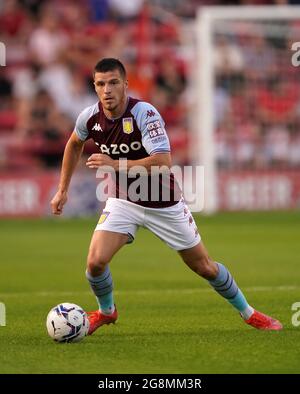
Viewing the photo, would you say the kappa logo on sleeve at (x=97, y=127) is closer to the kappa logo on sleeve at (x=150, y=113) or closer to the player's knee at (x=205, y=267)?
the kappa logo on sleeve at (x=150, y=113)

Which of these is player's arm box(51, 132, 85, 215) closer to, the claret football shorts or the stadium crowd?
the claret football shorts

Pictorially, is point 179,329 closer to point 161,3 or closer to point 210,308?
point 210,308

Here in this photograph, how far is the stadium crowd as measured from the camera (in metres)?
22.0

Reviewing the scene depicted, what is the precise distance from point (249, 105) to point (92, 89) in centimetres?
348

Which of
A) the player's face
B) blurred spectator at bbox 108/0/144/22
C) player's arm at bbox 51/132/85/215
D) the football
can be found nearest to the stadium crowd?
blurred spectator at bbox 108/0/144/22

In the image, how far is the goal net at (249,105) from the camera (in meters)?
21.3

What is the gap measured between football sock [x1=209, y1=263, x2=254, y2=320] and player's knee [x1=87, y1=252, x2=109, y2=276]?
88cm

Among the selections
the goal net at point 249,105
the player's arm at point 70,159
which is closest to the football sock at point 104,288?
the player's arm at point 70,159

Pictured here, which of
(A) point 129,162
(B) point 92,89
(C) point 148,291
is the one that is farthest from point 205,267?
(B) point 92,89

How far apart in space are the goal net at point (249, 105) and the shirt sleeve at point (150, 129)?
42.6 ft

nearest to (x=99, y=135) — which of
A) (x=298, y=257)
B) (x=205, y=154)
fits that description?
(x=298, y=257)

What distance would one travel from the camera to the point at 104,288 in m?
8.10

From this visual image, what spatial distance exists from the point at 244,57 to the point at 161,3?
11.1 feet

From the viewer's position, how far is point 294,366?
6453 mm
